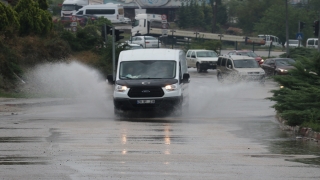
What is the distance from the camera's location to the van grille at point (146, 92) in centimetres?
2094

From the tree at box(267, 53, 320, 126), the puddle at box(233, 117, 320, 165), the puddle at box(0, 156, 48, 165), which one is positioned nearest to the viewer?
the puddle at box(0, 156, 48, 165)

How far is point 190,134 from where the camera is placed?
1612 cm

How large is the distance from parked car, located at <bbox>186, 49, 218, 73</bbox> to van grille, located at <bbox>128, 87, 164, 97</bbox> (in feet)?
112

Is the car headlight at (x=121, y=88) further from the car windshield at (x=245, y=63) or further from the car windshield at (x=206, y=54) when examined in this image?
the car windshield at (x=206, y=54)

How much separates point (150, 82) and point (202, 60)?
34444mm

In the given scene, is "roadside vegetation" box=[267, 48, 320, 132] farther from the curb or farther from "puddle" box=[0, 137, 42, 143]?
"puddle" box=[0, 137, 42, 143]

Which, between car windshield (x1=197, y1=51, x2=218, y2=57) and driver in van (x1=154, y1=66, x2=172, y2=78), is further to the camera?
car windshield (x1=197, y1=51, x2=218, y2=57)

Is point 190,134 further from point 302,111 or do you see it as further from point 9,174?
point 9,174

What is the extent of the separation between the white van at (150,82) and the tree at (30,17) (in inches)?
592

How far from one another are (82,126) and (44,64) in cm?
1719

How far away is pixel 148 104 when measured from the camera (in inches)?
824

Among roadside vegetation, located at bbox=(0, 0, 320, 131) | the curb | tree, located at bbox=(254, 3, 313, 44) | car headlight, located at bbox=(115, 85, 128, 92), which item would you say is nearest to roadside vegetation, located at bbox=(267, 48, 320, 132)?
roadside vegetation, located at bbox=(0, 0, 320, 131)

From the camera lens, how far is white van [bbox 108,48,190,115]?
68.7ft

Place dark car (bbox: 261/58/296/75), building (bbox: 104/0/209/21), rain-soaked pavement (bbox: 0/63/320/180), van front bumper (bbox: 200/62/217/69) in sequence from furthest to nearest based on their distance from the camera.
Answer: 1. building (bbox: 104/0/209/21)
2. van front bumper (bbox: 200/62/217/69)
3. dark car (bbox: 261/58/296/75)
4. rain-soaked pavement (bbox: 0/63/320/180)
